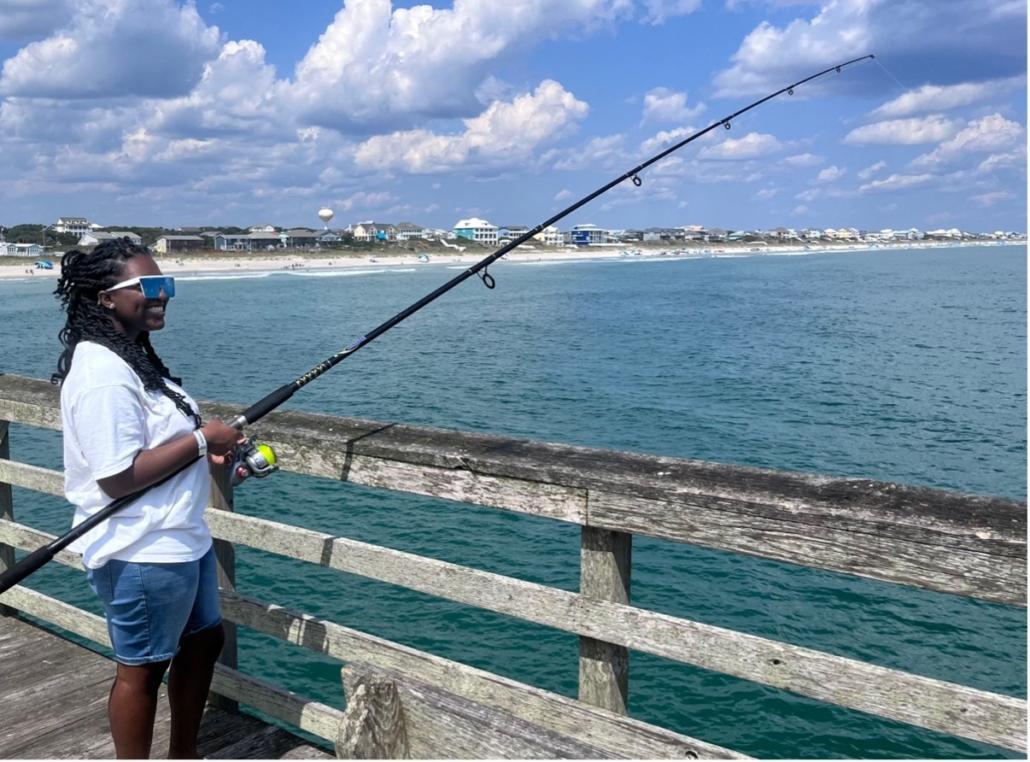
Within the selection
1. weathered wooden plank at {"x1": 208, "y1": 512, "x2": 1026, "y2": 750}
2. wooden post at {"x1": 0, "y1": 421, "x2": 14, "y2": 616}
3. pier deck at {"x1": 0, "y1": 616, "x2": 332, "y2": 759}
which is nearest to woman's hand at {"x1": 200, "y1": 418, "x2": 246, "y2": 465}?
weathered wooden plank at {"x1": 208, "y1": 512, "x2": 1026, "y2": 750}

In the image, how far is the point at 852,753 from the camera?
6688mm

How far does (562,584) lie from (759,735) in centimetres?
310

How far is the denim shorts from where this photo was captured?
2.43 m

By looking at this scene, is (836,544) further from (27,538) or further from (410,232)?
(410,232)

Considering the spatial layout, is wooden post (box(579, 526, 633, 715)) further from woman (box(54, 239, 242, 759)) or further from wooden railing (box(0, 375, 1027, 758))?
woman (box(54, 239, 242, 759))

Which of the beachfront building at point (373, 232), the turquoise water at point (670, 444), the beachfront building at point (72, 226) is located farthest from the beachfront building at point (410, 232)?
the turquoise water at point (670, 444)

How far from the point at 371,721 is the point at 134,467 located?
3.66 ft

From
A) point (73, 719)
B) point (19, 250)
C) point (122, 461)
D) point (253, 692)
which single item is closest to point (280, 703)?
point (253, 692)

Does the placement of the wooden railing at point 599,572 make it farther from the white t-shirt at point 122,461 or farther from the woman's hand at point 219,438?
the white t-shirt at point 122,461

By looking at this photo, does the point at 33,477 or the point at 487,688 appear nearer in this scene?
the point at 487,688

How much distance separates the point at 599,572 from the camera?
8.02ft

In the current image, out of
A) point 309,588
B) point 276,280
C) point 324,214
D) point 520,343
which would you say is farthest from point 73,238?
point 309,588

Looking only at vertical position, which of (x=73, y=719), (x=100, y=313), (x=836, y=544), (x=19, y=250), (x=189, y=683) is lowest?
(x=73, y=719)

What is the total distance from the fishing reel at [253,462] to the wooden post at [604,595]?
101cm
